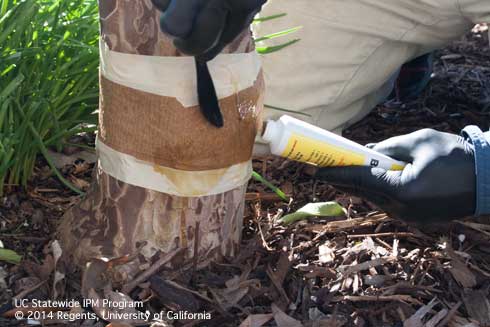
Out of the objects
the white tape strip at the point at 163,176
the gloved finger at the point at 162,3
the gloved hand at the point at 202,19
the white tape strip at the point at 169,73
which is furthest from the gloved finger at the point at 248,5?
the white tape strip at the point at 163,176

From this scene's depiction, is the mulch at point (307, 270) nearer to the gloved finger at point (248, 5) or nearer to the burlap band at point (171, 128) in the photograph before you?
the burlap band at point (171, 128)

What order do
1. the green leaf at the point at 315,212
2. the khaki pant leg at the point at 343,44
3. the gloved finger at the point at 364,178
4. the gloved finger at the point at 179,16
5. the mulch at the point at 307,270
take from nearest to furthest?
the gloved finger at the point at 179,16
the mulch at the point at 307,270
the gloved finger at the point at 364,178
the green leaf at the point at 315,212
the khaki pant leg at the point at 343,44

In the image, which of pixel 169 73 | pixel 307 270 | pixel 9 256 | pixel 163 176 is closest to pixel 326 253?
pixel 307 270

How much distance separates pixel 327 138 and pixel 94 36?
0.61 m

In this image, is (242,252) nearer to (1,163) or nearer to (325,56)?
(1,163)

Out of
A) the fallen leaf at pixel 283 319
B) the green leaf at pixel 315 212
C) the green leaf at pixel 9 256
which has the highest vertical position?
the green leaf at pixel 9 256

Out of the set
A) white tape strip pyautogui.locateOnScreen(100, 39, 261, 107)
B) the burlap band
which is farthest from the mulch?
white tape strip pyautogui.locateOnScreen(100, 39, 261, 107)

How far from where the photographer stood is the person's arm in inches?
60.7

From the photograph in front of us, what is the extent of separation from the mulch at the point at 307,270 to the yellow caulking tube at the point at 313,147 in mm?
183

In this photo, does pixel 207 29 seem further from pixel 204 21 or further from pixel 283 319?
pixel 283 319

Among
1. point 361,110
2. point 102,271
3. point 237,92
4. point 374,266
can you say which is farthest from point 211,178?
point 361,110

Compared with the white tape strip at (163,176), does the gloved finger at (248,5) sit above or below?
above

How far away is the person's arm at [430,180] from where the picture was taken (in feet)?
5.06

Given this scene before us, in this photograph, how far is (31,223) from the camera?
1.64m
